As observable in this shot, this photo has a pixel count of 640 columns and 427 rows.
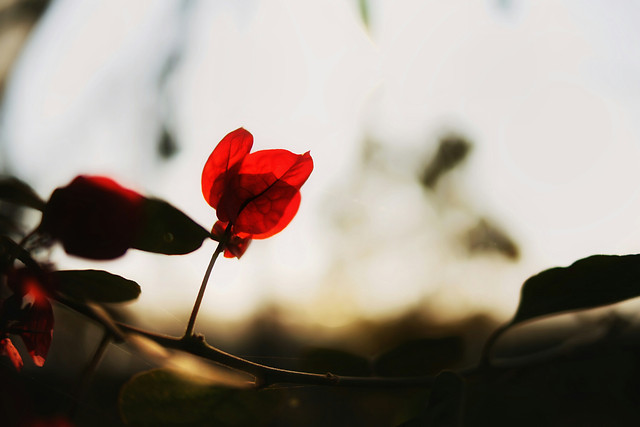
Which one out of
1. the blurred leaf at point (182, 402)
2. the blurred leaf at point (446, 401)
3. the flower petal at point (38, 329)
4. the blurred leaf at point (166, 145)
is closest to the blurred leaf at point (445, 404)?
the blurred leaf at point (446, 401)

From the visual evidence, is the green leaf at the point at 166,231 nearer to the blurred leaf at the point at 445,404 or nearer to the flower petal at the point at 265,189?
the flower petal at the point at 265,189

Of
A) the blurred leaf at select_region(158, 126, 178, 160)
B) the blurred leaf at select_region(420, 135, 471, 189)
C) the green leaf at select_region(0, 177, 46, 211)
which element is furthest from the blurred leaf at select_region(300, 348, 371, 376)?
the blurred leaf at select_region(420, 135, 471, 189)

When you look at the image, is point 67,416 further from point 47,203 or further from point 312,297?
point 312,297

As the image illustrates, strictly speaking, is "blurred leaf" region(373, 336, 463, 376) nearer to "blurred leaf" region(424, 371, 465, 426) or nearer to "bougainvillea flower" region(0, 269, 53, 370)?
"blurred leaf" region(424, 371, 465, 426)

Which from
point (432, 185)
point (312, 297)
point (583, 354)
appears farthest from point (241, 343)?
point (432, 185)

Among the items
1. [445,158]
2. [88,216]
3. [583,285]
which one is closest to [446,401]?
[583,285]
